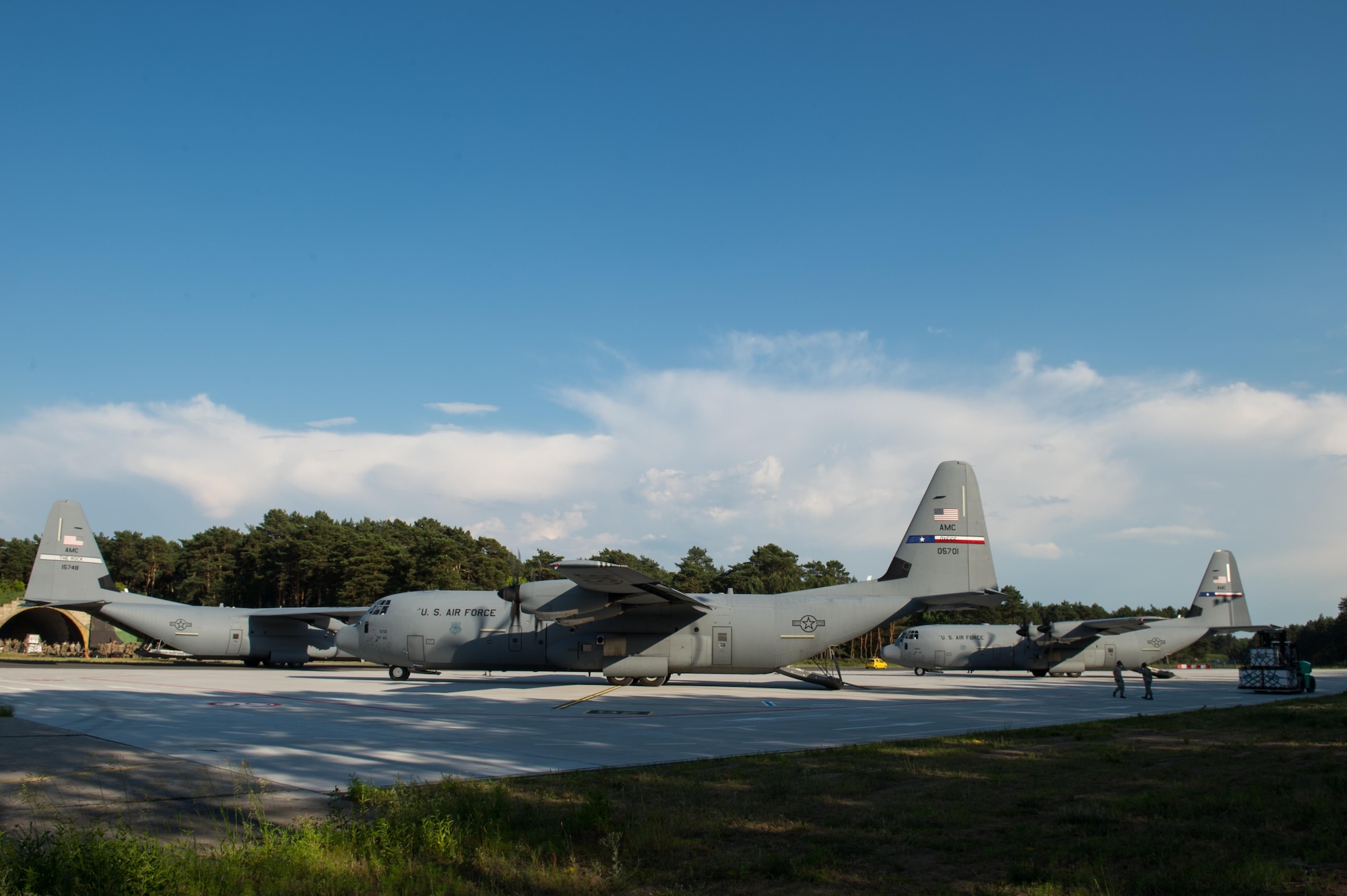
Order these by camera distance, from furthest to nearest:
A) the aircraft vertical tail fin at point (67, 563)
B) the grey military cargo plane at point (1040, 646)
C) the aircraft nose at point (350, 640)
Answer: the grey military cargo plane at point (1040, 646) → the aircraft vertical tail fin at point (67, 563) → the aircraft nose at point (350, 640)

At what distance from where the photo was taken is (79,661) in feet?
139

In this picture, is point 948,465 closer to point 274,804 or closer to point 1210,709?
point 1210,709

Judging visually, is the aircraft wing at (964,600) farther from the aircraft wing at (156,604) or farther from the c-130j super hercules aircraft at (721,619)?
the aircraft wing at (156,604)

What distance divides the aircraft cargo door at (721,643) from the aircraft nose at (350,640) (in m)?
12.7

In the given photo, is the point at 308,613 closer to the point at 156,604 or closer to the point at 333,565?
the point at 156,604

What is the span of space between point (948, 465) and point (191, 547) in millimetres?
88651

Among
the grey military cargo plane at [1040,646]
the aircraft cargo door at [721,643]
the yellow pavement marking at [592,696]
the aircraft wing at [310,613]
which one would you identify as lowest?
the grey military cargo plane at [1040,646]

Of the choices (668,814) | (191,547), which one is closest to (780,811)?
(668,814)

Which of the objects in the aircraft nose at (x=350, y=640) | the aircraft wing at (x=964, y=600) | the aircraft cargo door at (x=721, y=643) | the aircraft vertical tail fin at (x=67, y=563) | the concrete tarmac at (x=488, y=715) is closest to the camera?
the concrete tarmac at (x=488, y=715)

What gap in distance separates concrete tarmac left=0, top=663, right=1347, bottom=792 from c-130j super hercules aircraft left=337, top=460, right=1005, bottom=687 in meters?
0.96

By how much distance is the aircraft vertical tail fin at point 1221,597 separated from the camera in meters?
43.4

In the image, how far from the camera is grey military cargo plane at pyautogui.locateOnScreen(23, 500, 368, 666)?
1462 inches

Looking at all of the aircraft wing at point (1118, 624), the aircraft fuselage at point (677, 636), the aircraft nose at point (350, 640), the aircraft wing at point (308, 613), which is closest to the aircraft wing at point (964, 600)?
the aircraft fuselage at point (677, 636)

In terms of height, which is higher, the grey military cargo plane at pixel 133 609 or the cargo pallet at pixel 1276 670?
the grey military cargo plane at pixel 133 609
